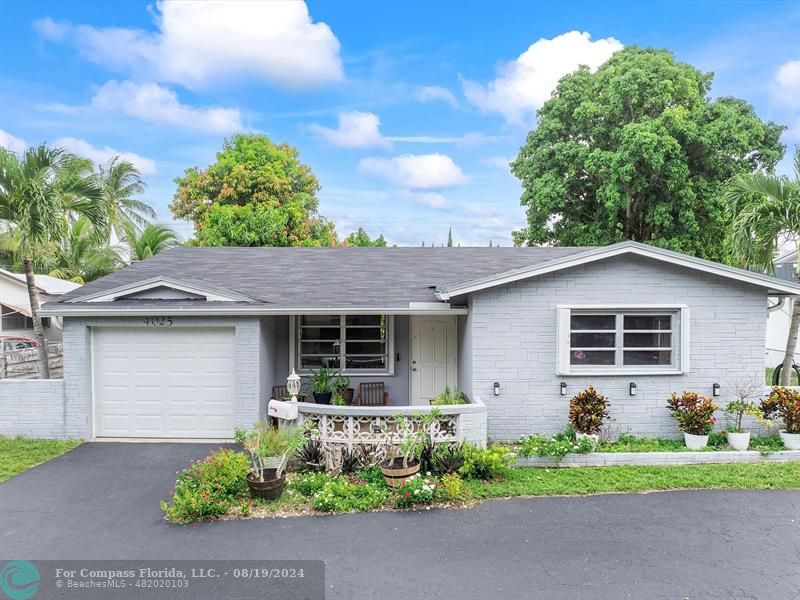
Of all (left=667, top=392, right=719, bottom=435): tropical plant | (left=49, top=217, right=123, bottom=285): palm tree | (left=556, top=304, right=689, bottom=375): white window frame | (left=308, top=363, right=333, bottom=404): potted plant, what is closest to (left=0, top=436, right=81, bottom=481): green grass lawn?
(left=308, top=363, right=333, bottom=404): potted plant

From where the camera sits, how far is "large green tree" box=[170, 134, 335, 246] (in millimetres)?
22281

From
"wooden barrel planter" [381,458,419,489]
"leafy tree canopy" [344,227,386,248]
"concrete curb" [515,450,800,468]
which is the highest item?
"leafy tree canopy" [344,227,386,248]

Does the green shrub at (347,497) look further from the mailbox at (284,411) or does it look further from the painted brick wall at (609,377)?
the painted brick wall at (609,377)

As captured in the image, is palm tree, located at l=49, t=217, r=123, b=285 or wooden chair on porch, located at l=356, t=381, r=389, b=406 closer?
wooden chair on porch, located at l=356, t=381, r=389, b=406

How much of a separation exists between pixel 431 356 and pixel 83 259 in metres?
21.1

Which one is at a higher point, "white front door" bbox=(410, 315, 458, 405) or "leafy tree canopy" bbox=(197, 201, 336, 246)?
"leafy tree canopy" bbox=(197, 201, 336, 246)

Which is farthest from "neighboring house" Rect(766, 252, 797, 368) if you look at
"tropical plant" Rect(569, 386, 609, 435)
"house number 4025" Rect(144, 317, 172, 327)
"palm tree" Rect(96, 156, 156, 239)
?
"palm tree" Rect(96, 156, 156, 239)

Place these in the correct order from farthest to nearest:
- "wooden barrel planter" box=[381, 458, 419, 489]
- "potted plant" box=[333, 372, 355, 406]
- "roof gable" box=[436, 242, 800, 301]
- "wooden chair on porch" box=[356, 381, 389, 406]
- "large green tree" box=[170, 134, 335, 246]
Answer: "large green tree" box=[170, 134, 335, 246] < "wooden chair on porch" box=[356, 381, 389, 406] < "potted plant" box=[333, 372, 355, 406] < "roof gable" box=[436, 242, 800, 301] < "wooden barrel planter" box=[381, 458, 419, 489]

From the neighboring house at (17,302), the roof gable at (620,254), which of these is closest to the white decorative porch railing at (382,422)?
the roof gable at (620,254)

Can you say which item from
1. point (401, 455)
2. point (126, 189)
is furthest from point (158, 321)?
point (126, 189)

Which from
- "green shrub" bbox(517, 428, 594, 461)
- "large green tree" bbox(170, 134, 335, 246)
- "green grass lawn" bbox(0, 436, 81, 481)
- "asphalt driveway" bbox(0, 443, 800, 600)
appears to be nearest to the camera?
"asphalt driveway" bbox(0, 443, 800, 600)

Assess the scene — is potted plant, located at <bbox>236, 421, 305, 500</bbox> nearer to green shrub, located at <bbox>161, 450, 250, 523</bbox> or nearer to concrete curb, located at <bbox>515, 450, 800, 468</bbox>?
green shrub, located at <bbox>161, 450, 250, 523</bbox>

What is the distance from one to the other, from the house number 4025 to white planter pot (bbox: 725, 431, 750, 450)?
9817 mm

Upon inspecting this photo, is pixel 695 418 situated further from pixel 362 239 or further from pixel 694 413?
pixel 362 239
